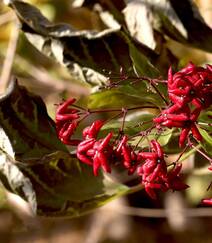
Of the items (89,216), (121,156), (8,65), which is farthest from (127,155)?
(89,216)

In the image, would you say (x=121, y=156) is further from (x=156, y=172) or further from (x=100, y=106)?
(x=100, y=106)

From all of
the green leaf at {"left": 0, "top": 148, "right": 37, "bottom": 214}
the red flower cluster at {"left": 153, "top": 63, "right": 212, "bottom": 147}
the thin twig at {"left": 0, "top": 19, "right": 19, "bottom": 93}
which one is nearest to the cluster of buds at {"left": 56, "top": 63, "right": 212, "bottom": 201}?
the red flower cluster at {"left": 153, "top": 63, "right": 212, "bottom": 147}

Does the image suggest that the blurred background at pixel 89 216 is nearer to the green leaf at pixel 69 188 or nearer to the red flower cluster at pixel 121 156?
the green leaf at pixel 69 188

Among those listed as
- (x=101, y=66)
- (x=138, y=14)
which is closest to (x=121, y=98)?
(x=101, y=66)

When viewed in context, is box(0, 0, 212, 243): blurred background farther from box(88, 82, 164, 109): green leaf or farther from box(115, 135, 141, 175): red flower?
box(115, 135, 141, 175): red flower

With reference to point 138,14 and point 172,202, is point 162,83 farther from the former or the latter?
point 172,202

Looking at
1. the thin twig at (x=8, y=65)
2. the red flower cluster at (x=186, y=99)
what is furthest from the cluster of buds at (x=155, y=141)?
the thin twig at (x=8, y=65)
